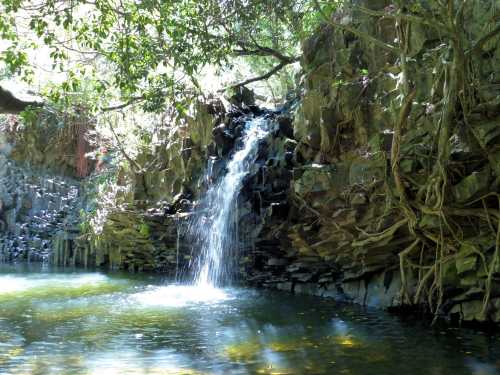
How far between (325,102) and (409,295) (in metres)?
3.25

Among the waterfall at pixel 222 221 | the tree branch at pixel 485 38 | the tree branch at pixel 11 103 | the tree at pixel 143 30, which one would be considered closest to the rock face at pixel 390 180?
the tree branch at pixel 485 38

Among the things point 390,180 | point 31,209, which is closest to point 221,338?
point 390,180

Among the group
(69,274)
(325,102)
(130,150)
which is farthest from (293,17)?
(69,274)

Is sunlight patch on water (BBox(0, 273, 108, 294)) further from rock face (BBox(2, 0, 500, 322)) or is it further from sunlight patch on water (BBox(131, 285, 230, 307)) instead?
sunlight patch on water (BBox(131, 285, 230, 307))

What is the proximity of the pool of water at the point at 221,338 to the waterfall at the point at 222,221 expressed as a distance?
6.40 feet

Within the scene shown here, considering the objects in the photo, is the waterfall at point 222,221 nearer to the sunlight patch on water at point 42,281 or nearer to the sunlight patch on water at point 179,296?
the sunlight patch on water at point 179,296

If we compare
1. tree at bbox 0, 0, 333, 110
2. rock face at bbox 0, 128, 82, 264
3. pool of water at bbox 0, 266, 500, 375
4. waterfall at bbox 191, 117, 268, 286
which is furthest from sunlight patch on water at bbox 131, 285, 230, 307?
rock face at bbox 0, 128, 82, 264

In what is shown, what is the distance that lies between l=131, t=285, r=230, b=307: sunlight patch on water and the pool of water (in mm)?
32

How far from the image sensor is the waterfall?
1122 cm

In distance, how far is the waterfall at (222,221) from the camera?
11219mm

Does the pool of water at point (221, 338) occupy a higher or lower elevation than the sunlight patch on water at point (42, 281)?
lower

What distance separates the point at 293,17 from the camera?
866 centimetres

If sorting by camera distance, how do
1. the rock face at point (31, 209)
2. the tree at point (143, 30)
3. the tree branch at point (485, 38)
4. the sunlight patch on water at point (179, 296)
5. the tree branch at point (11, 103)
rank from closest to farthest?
the tree branch at point (485, 38)
the tree at point (143, 30)
the tree branch at point (11, 103)
the sunlight patch on water at point (179, 296)
the rock face at point (31, 209)

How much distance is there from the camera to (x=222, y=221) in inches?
447
